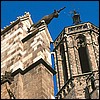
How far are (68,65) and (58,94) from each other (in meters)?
2.12

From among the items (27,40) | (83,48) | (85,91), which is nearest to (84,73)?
(85,91)

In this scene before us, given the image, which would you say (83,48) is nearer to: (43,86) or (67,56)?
(67,56)

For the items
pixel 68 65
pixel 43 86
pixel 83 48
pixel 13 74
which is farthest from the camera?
pixel 83 48

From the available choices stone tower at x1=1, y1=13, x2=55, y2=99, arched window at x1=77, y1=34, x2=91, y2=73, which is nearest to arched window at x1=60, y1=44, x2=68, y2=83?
arched window at x1=77, y1=34, x2=91, y2=73

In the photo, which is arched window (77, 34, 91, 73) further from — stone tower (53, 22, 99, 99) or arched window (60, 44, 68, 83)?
arched window (60, 44, 68, 83)

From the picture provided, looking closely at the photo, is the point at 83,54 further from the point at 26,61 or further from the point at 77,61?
the point at 26,61

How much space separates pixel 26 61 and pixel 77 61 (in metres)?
19.6

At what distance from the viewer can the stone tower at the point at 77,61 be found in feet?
84.5

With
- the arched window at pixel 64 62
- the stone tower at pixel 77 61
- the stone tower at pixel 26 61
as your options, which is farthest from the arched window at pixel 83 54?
the stone tower at pixel 26 61

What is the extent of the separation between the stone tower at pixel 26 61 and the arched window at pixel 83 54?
1847cm

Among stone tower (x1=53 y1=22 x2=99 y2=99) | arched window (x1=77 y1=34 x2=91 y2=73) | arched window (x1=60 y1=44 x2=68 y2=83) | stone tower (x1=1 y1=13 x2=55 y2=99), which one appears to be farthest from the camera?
arched window (x1=60 y1=44 x2=68 y2=83)

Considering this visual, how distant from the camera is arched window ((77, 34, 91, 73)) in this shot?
27391 mm

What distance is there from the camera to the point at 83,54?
28953 millimetres

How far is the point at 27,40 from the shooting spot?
8.36 m
